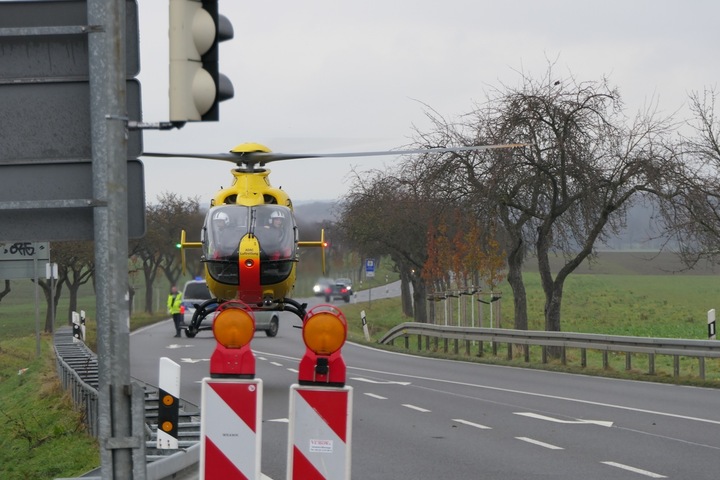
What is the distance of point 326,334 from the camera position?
694 cm

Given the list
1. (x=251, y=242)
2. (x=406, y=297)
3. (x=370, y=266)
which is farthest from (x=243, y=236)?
(x=406, y=297)

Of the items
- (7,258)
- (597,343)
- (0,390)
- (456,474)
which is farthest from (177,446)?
(7,258)

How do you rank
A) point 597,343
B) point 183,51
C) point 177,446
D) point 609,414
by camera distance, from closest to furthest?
1. point 183,51
2. point 177,446
3. point 609,414
4. point 597,343

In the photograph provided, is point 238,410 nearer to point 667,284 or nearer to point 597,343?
point 597,343

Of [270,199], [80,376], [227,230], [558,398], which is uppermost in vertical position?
[270,199]

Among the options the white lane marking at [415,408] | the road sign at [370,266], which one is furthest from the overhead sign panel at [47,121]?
the road sign at [370,266]

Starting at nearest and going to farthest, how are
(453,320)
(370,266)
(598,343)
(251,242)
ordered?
1. (251,242)
2. (598,343)
3. (453,320)
4. (370,266)

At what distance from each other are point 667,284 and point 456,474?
106 meters

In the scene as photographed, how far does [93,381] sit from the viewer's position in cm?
1725

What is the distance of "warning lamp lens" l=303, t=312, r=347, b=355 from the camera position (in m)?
6.93

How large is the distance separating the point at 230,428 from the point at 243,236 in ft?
49.4

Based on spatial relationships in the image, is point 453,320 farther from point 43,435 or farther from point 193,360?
point 43,435

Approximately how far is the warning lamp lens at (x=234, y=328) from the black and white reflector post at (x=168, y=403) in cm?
330

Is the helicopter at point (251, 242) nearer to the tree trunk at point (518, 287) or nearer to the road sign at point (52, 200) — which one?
the tree trunk at point (518, 287)
